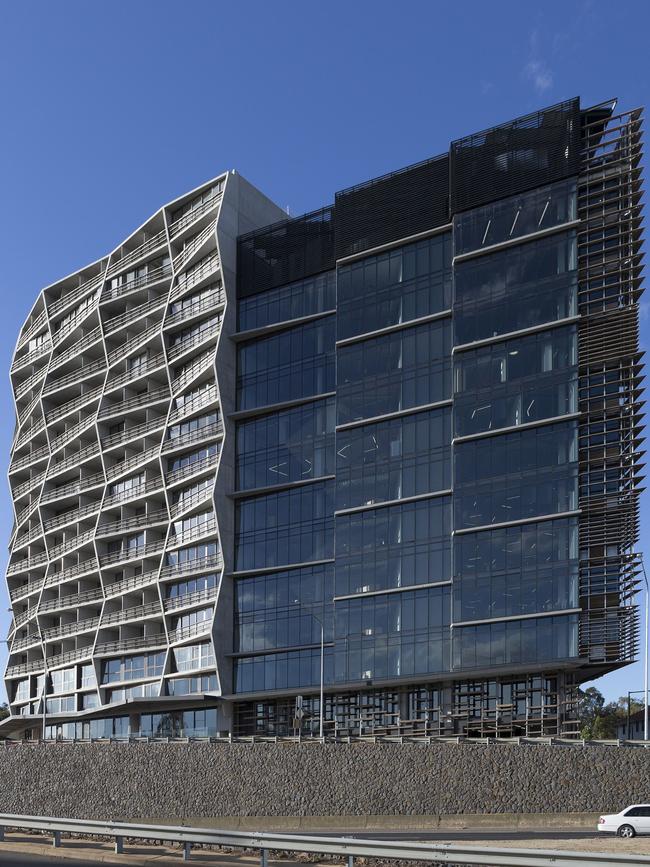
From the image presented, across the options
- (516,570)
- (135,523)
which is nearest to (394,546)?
(516,570)

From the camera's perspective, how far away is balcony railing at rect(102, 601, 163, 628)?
87.4m

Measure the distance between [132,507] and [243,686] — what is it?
1969 centimetres

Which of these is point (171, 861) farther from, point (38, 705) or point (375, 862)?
point (38, 705)

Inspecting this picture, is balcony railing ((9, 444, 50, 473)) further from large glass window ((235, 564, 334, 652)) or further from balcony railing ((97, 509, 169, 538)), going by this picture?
large glass window ((235, 564, 334, 652))

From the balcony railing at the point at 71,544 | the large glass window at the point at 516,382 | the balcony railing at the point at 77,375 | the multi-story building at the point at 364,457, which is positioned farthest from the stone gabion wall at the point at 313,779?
the balcony railing at the point at 77,375

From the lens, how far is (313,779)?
56.5 m

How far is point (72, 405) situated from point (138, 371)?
11.9 meters

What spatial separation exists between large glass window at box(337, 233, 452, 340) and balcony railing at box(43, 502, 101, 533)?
30.2 m

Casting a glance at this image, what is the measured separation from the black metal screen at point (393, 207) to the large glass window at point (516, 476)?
658 inches

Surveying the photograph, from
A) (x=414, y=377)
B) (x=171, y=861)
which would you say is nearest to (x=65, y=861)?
(x=171, y=861)

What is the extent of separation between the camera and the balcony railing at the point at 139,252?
308 ft

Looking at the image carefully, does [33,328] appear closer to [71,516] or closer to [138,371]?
[71,516]

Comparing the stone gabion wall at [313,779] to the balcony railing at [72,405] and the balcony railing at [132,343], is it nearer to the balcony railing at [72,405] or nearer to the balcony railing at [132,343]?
the balcony railing at [132,343]

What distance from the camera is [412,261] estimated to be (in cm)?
7775
